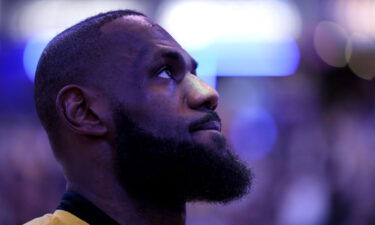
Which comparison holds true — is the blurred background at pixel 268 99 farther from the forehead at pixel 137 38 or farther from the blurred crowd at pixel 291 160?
the forehead at pixel 137 38

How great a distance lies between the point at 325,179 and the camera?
776cm

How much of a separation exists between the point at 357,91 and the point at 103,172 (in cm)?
670

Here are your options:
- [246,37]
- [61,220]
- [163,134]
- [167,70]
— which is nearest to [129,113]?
[163,134]

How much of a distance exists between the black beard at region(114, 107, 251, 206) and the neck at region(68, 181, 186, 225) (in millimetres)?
28

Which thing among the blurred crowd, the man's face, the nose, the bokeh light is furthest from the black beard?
the bokeh light

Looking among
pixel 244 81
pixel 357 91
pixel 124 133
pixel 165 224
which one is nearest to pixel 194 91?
pixel 124 133

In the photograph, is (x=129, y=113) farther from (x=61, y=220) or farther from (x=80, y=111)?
(x=61, y=220)

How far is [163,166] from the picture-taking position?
8.83ft

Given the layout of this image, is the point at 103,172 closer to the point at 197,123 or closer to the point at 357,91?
the point at 197,123

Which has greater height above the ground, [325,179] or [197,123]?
[197,123]

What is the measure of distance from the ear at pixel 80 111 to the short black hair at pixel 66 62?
1.5 inches

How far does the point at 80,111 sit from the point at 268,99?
7379 millimetres

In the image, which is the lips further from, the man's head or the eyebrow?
the eyebrow

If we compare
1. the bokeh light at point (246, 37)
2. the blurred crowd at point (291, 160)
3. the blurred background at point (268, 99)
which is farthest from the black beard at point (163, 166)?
the bokeh light at point (246, 37)
